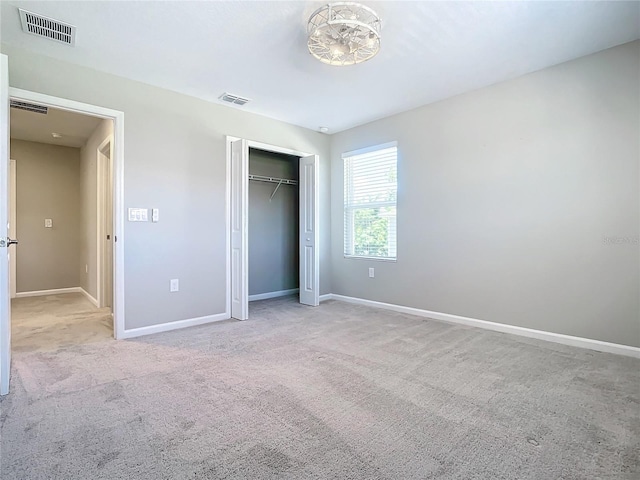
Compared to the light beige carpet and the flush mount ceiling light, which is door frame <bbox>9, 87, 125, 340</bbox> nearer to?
the light beige carpet

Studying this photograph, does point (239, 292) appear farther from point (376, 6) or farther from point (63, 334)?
point (376, 6)

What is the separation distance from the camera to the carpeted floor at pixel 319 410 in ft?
4.53

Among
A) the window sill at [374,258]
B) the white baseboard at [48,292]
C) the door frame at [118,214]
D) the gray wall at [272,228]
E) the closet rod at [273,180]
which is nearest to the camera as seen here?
the door frame at [118,214]

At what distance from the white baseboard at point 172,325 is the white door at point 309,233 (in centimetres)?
122

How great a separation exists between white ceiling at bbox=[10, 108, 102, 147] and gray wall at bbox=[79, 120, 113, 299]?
116 millimetres

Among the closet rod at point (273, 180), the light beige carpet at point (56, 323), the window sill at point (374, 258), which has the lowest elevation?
the light beige carpet at point (56, 323)

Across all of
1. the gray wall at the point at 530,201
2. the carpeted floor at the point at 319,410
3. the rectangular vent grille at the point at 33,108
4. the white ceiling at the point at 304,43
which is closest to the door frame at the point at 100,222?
the rectangular vent grille at the point at 33,108

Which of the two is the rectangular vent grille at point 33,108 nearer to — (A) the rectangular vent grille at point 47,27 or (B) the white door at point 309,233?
(A) the rectangular vent grille at point 47,27

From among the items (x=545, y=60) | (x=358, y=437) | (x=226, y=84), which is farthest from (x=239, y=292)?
(x=545, y=60)

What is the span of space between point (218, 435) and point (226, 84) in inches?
120

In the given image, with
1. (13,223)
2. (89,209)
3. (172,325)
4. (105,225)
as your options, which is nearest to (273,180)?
(105,225)

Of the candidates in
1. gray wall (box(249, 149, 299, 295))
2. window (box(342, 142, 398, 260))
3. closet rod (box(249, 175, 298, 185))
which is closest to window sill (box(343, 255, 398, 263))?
window (box(342, 142, 398, 260))

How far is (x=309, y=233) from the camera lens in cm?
462

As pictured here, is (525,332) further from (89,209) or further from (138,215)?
(89,209)
